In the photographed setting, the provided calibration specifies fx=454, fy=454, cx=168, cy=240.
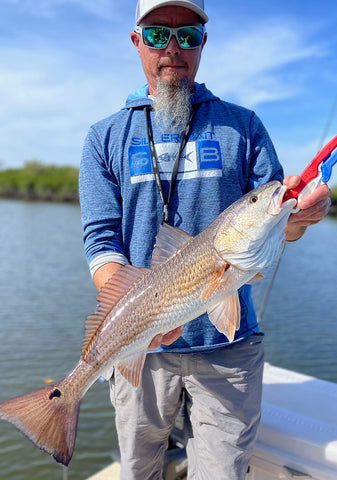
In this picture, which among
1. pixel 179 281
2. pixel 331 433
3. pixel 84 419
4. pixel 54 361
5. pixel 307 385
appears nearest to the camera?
pixel 179 281

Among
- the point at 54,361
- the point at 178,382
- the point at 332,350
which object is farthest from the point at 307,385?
the point at 332,350

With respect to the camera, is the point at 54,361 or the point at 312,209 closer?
the point at 312,209

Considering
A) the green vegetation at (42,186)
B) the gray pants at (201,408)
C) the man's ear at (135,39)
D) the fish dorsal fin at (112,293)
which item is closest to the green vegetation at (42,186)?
the green vegetation at (42,186)

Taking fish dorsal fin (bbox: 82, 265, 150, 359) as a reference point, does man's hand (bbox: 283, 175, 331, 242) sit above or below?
above

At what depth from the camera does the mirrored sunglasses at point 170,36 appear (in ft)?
8.99

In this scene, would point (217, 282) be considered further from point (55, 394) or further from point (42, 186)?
point (42, 186)

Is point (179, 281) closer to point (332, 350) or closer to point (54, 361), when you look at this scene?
point (54, 361)

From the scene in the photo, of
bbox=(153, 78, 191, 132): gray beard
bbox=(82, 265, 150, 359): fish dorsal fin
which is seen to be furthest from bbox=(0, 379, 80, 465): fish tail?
bbox=(153, 78, 191, 132): gray beard

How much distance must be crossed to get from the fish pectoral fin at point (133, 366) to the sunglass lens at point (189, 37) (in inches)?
71.9

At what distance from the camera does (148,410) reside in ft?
8.84

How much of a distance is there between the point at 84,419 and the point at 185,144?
5.07 meters

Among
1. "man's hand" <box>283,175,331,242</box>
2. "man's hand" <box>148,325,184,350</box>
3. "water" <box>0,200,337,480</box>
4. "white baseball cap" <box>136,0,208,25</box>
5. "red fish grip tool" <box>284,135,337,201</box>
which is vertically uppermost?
"white baseball cap" <box>136,0,208,25</box>

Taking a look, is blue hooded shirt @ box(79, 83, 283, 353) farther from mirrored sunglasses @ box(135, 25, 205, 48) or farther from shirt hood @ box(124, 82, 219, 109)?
mirrored sunglasses @ box(135, 25, 205, 48)

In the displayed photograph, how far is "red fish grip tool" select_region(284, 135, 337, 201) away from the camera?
203 centimetres
